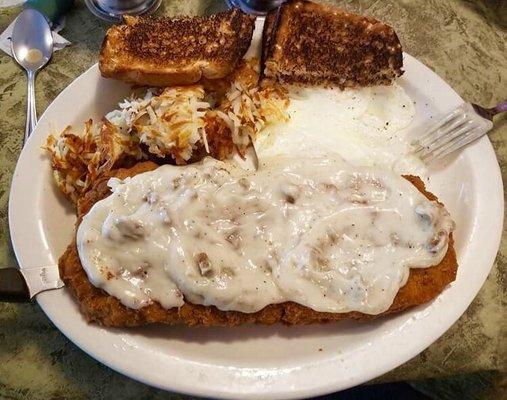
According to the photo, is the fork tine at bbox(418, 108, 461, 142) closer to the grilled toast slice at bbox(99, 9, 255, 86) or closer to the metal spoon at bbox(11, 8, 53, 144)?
the grilled toast slice at bbox(99, 9, 255, 86)

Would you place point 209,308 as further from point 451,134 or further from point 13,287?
point 451,134

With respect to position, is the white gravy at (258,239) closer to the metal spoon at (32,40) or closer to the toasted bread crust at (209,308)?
the toasted bread crust at (209,308)

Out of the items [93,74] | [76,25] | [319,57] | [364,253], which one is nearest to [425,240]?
[364,253]

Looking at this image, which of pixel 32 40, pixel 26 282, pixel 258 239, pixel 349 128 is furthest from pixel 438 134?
pixel 32 40

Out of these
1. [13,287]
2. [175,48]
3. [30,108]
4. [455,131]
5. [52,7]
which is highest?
[455,131]

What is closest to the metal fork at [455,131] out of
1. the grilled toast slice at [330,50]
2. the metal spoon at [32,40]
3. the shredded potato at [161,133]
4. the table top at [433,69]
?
the grilled toast slice at [330,50]

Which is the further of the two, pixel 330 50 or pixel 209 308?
pixel 330 50

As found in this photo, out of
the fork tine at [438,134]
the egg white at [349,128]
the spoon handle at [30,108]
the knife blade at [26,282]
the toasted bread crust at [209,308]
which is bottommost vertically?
the spoon handle at [30,108]

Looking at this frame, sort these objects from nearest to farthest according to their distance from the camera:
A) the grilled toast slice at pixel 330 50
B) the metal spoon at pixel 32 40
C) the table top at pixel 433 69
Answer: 1. the table top at pixel 433 69
2. the grilled toast slice at pixel 330 50
3. the metal spoon at pixel 32 40
